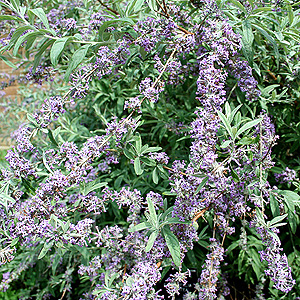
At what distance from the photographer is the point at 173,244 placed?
54.3 inches

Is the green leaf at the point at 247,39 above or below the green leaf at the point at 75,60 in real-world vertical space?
below

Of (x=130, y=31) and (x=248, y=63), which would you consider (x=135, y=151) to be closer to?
(x=130, y=31)

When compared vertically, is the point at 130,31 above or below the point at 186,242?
above

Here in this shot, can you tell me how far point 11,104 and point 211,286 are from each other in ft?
11.0

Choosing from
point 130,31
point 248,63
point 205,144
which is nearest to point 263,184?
point 205,144

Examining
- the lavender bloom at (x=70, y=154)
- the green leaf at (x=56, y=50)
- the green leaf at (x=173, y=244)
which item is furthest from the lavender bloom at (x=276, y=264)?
the green leaf at (x=56, y=50)

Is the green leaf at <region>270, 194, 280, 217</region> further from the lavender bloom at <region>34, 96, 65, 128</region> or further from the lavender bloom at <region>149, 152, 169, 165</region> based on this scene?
the lavender bloom at <region>34, 96, 65, 128</region>

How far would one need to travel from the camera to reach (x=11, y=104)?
12.8 ft

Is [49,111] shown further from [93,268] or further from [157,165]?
[93,268]

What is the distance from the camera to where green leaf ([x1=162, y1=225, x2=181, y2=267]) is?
133 cm

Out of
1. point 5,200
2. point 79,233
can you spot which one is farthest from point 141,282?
point 5,200

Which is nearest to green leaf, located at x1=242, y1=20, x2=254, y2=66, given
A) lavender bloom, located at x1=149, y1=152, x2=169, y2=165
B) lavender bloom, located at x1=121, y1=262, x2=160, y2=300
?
lavender bloom, located at x1=149, y1=152, x2=169, y2=165

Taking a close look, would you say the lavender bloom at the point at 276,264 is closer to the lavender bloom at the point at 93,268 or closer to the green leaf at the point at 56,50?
the lavender bloom at the point at 93,268

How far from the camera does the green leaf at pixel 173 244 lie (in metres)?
1.33
